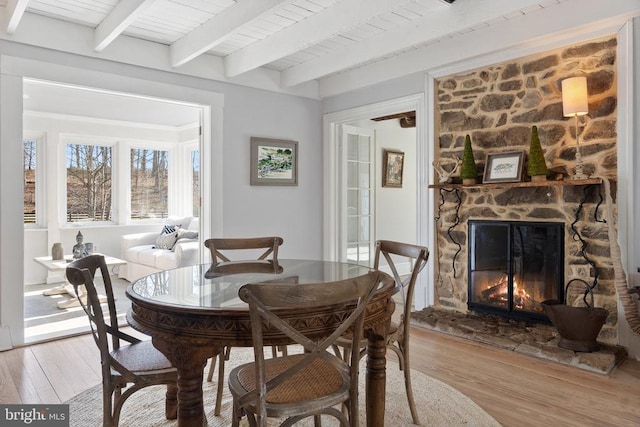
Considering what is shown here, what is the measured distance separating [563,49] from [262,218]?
10.2 ft

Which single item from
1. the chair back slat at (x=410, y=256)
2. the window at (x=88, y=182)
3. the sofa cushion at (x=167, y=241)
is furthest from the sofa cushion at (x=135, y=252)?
the chair back slat at (x=410, y=256)

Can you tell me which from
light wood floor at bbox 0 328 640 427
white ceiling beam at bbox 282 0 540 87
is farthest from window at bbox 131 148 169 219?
light wood floor at bbox 0 328 640 427

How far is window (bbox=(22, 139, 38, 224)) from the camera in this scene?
611cm

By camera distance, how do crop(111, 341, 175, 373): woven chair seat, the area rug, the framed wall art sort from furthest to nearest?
the framed wall art
the area rug
crop(111, 341, 175, 373): woven chair seat

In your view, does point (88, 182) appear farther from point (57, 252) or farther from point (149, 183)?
point (57, 252)

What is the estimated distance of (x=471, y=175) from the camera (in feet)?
12.1

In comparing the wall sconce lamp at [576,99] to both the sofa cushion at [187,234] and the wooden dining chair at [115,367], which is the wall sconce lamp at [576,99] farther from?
the sofa cushion at [187,234]

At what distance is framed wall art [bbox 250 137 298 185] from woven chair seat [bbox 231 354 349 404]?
308 cm

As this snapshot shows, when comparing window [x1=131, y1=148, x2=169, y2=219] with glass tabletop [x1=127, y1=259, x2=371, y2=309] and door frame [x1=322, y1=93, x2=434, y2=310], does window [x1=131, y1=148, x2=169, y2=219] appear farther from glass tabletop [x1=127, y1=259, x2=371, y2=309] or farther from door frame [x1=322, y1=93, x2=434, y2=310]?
glass tabletop [x1=127, y1=259, x2=371, y2=309]

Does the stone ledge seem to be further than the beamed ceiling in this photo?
No

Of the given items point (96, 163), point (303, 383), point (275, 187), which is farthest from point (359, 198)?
point (96, 163)

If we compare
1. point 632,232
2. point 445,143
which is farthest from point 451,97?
point 632,232

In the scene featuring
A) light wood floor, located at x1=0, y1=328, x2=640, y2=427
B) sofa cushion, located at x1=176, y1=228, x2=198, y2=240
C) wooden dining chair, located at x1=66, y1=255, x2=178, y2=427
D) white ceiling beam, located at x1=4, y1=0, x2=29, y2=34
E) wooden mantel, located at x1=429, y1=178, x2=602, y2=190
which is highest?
white ceiling beam, located at x1=4, y1=0, x2=29, y2=34

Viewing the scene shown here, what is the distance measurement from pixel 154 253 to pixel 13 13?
10.9 feet
